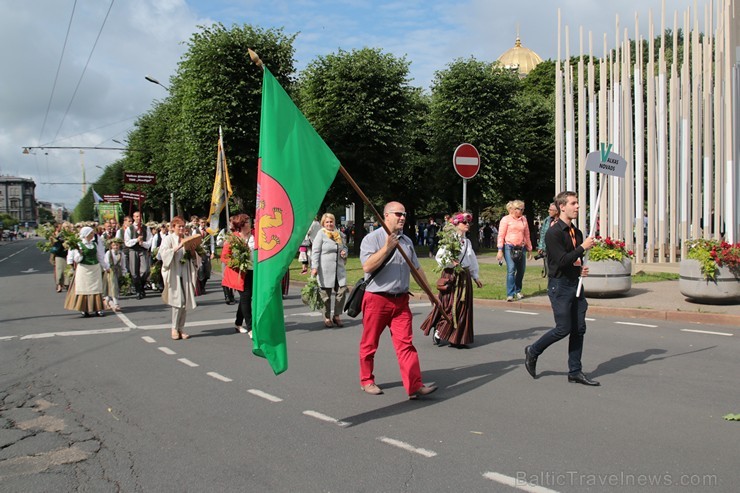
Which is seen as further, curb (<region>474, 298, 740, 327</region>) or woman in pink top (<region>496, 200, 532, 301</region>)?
woman in pink top (<region>496, 200, 532, 301</region>)

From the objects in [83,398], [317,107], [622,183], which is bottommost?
[83,398]

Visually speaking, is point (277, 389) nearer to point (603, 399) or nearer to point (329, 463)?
point (329, 463)

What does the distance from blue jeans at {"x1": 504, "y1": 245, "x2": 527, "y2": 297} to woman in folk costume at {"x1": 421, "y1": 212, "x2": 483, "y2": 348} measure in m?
3.67

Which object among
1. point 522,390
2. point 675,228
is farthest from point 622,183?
point 522,390

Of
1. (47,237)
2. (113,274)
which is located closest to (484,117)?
(47,237)

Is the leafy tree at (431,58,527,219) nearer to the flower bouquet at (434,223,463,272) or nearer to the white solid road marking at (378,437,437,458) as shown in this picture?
the flower bouquet at (434,223,463,272)

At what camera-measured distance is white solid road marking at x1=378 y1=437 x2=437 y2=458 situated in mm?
4523

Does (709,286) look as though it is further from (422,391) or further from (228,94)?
(228,94)

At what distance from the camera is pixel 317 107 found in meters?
30.5

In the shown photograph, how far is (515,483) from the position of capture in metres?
3.96

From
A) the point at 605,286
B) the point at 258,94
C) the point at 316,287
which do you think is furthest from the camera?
the point at 258,94

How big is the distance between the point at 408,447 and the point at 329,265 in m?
5.91

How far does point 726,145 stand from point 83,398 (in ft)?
55.1

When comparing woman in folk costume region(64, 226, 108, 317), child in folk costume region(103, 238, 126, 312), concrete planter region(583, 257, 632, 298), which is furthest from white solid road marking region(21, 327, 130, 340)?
concrete planter region(583, 257, 632, 298)
